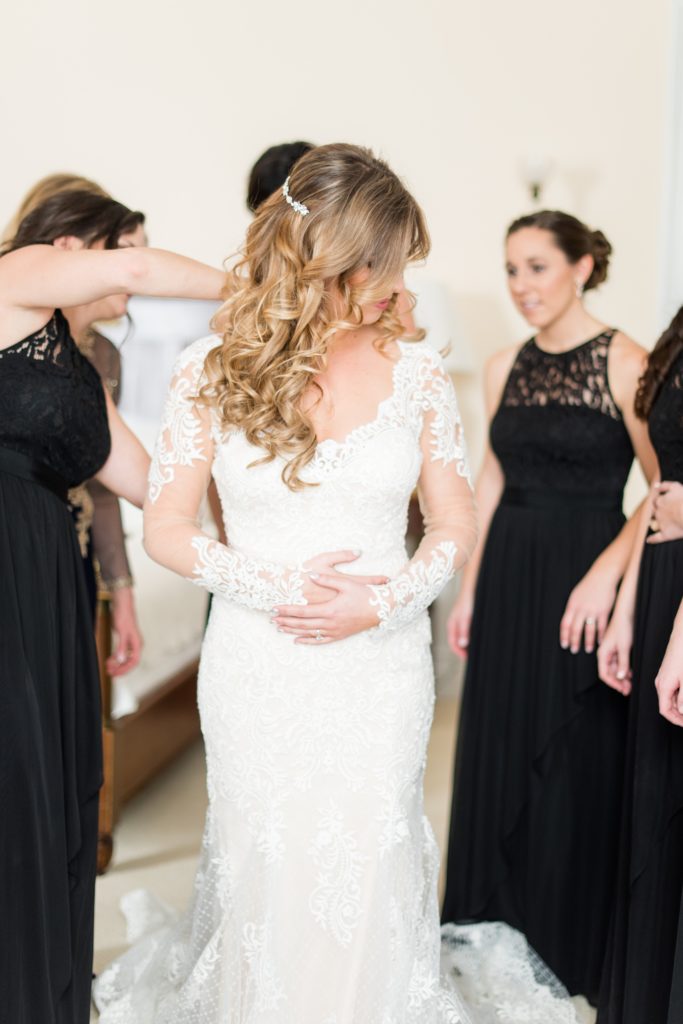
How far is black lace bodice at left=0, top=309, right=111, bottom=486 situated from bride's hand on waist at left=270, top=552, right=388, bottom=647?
1.88 feet

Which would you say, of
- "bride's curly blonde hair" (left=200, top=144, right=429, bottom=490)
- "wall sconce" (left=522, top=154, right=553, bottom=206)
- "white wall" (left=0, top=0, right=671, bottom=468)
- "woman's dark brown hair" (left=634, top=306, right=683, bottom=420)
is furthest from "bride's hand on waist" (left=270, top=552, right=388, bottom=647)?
"white wall" (left=0, top=0, right=671, bottom=468)

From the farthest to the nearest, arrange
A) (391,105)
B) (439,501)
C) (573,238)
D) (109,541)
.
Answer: (391,105) < (573,238) < (109,541) < (439,501)

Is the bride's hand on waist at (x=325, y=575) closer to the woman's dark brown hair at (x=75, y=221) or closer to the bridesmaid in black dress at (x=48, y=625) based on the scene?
the bridesmaid in black dress at (x=48, y=625)

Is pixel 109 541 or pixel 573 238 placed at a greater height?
pixel 573 238

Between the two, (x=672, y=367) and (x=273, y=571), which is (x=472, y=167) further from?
(x=273, y=571)

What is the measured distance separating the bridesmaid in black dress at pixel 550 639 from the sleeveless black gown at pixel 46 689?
3.95 ft

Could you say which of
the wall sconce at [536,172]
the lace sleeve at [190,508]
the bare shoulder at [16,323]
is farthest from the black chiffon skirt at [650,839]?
the wall sconce at [536,172]

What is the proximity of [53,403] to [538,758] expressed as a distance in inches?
64.5

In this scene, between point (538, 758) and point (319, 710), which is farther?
point (538, 758)

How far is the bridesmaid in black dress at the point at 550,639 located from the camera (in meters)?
2.92

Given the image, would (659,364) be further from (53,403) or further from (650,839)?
(53,403)

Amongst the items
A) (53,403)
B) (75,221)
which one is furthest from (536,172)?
(53,403)

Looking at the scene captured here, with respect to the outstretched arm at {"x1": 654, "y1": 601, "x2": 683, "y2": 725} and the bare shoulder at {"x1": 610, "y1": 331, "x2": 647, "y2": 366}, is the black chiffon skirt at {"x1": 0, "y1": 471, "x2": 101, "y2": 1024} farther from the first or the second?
the bare shoulder at {"x1": 610, "y1": 331, "x2": 647, "y2": 366}

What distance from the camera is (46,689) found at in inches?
83.9
